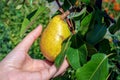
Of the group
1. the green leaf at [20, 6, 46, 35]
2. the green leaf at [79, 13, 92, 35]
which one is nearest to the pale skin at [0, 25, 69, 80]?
the green leaf at [20, 6, 46, 35]

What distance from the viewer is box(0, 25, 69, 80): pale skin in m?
2.02

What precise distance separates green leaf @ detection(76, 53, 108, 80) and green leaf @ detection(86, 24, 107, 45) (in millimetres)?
51

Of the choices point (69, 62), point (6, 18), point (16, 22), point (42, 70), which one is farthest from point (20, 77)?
point (6, 18)

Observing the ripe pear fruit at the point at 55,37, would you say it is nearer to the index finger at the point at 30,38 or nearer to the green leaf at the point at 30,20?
the green leaf at the point at 30,20

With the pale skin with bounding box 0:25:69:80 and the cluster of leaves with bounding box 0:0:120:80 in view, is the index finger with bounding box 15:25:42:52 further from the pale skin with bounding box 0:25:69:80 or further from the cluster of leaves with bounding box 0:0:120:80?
the cluster of leaves with bounding box 0:0:120:80

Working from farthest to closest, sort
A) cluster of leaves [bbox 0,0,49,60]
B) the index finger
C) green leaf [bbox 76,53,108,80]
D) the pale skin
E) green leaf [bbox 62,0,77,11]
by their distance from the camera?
cluster of leaves [bbox 0,0,49,60], the pale skin, the index finger, green leaf [bbox 62,0,77,11], green leaf [bbox 76,53,108,80]

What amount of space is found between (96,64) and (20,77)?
626mm

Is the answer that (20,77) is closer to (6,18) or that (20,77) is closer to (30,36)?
(30,36)

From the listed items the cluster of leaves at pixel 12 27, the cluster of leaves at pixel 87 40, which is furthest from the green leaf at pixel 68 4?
the cluster of leaves at pixel 12 27

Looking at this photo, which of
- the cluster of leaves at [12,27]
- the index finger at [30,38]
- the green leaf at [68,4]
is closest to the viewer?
the green leaf at [68,4]

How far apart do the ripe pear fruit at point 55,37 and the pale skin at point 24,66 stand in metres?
0.39

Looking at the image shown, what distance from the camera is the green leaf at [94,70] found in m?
1.46

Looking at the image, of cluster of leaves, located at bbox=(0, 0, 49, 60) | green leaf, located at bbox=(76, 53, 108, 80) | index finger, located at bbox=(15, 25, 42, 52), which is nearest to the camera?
green leaf, located at bbox=(76, 53, 108, 80)

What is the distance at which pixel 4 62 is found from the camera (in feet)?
7.18
